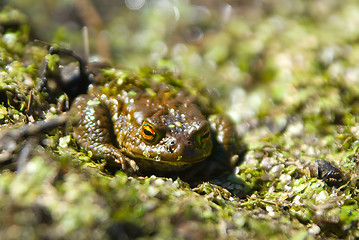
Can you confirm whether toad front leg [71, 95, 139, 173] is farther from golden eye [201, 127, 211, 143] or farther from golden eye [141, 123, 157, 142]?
golden eye [201, 127, 211, 143]

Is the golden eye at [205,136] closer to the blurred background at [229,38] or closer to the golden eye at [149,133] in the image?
the golden eye at [149,133]

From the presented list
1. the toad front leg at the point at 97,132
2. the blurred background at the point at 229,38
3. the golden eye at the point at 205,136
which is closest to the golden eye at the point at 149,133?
A: the toad front leg at the point at 97,132

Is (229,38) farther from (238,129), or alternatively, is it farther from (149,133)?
(149,133)

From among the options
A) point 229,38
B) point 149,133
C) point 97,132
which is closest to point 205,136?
point 149,133

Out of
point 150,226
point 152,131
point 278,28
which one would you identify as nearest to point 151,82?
point 152,131

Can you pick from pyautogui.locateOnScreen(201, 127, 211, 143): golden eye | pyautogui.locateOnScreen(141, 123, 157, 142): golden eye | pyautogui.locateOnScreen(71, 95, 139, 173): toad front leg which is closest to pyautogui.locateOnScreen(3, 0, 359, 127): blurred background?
pyautogui.locateOnScreen(201, 127, 211, 143): golden eye

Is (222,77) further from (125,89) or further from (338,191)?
(338,191)

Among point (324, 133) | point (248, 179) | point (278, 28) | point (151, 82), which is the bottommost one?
point (248, 179)
